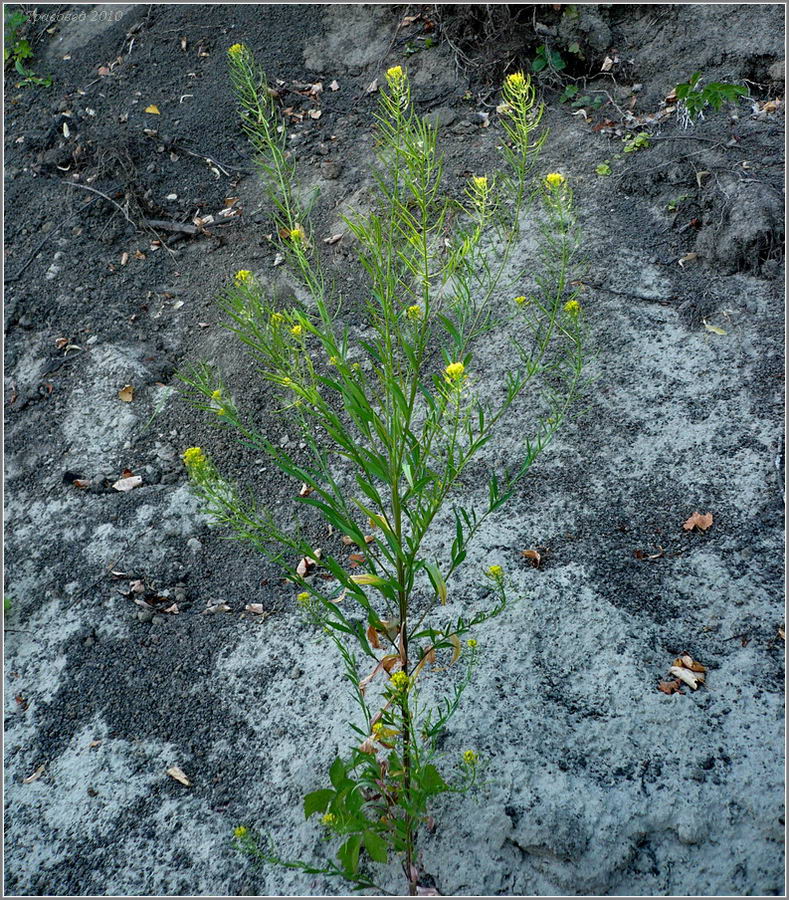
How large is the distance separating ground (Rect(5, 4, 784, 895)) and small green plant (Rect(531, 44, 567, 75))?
73mm

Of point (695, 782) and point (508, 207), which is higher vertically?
point (508, 207)

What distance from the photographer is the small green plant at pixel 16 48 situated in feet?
17.7

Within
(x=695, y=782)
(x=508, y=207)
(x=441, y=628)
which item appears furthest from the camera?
(x=508, y=207)

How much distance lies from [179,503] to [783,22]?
4282mm

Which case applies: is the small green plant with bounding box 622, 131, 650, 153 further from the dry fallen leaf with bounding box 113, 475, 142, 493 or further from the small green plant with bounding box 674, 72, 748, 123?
the dry fallen leaf with bounding box 113, 475, 142, 493

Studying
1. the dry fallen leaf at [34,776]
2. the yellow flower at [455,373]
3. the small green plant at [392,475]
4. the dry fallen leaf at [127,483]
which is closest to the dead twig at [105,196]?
the dry fallen leaf at [127,483]

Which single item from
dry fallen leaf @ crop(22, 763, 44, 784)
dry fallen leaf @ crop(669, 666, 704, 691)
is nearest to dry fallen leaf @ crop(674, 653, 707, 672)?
dry fallen leaf @ crop(669, 666, 704, 691)

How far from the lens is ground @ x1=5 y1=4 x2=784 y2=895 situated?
2240 millimetres

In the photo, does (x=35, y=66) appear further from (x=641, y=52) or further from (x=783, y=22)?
(x=783, y=22)

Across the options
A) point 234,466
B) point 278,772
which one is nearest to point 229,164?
point 234,466

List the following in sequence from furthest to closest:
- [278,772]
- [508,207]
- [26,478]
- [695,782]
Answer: [508,207] < [26,478] < [278,772] < [695,782]

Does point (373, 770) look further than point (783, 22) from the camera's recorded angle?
No

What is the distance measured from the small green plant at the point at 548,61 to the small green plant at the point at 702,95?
2.66 ft

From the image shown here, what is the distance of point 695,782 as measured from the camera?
2.18 m
